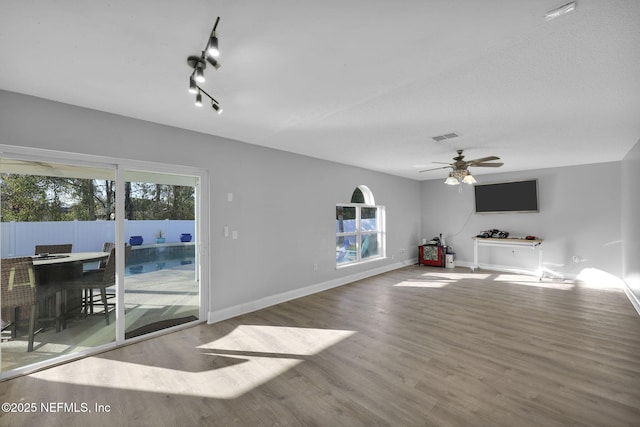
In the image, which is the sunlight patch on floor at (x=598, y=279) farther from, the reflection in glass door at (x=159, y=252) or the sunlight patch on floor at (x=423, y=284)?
the reflection in glass door at (x=159, y=252)

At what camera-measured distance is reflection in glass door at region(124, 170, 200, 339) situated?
9.80ft

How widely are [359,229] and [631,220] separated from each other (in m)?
4.43

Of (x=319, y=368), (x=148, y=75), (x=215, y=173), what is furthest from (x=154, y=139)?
(x=319, y=368)

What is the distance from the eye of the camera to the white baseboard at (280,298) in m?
3.57

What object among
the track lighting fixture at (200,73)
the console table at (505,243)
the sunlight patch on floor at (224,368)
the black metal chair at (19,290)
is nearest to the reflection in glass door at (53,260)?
the black metal chair at (19,290)

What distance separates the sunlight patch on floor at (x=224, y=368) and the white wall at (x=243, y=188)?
85cm

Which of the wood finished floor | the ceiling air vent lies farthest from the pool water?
the ceiling air vent

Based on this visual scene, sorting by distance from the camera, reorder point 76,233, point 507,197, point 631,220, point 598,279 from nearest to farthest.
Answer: point 76,233, point 631,220, point 598,279, point 507,197

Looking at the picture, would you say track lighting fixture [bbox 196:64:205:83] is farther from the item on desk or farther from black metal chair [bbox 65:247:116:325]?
the item on desk

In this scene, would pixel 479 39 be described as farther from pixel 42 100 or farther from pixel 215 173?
pixel 42 100

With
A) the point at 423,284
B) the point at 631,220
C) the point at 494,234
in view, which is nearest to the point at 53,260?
the point at 423,284

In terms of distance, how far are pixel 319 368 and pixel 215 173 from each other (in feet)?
8.72

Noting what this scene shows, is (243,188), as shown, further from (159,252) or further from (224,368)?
(224,368)

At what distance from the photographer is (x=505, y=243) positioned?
6082mm
